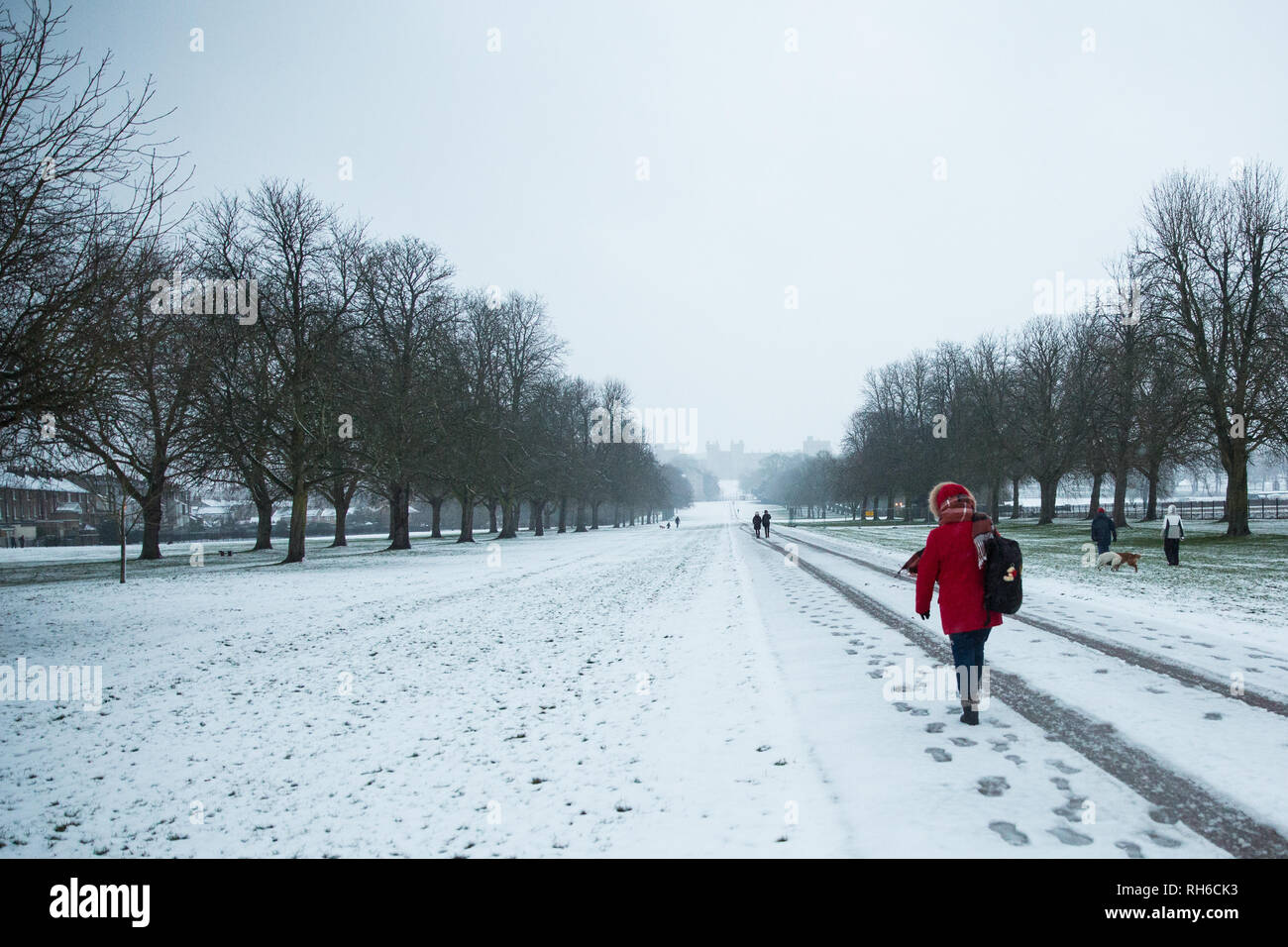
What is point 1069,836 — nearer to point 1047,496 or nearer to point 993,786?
point 993,786

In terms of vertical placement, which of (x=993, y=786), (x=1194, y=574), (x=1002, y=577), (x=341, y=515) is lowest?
(x=1194, y=574)

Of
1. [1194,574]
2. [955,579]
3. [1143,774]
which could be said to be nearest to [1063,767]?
[1143,774]

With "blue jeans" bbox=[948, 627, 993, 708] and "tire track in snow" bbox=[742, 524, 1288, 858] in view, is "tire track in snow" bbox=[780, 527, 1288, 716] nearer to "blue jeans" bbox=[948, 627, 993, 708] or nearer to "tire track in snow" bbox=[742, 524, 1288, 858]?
"tire track in snow" bbox=[742, 524, 1288, 858]

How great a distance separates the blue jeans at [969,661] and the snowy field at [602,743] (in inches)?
9.7

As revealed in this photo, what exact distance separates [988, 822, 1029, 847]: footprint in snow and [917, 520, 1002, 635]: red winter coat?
78.8 inches

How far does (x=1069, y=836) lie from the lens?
3.52 m

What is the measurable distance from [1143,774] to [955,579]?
5.75 ft

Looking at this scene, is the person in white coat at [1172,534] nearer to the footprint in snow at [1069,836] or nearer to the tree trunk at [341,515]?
the footprint in snow at [1069,836]

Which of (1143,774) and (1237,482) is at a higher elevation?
(1237,482)

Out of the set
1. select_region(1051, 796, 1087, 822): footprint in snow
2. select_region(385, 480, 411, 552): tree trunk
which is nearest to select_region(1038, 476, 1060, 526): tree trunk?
select_region(385, 480, 411, 552): tree trunk

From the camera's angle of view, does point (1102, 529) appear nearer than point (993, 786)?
No

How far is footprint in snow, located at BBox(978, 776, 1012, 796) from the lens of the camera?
4074mm

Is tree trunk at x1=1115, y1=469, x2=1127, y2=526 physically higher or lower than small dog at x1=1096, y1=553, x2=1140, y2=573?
higher
